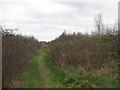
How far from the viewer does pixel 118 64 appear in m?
14.2

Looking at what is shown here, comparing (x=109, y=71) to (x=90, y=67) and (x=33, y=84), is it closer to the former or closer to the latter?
(x=90, y=67)

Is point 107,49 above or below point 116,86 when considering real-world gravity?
above

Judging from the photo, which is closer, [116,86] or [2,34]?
[116,86]

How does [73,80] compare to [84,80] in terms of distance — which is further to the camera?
[73,80]

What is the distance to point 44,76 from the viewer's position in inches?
610

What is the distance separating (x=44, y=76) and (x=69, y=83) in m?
3.24

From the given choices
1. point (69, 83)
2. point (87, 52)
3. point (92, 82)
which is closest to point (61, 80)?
point (69, 83)

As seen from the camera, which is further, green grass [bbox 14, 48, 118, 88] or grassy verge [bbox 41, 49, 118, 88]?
green grass [bbox 14, 48, 118, 88]

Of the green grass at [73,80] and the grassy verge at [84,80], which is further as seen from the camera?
the green grass at [73,80]

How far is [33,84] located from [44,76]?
2.44 meters

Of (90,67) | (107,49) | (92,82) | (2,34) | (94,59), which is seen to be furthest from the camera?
(107,49)

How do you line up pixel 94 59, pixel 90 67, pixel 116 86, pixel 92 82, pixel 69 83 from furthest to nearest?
pixel 94 59 → pixel 90 67 → pixel 69 83 → pixel 92 82 → pixel 116 86

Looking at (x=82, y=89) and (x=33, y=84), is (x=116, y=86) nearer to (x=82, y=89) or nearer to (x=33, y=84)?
(x=82, y=89)

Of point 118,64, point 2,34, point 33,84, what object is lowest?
point 33,84
